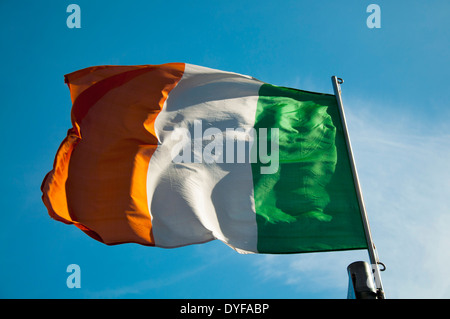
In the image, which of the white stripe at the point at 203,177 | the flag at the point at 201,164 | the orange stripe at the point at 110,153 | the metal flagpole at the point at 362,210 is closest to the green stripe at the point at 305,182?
the flag at the point at 201,164

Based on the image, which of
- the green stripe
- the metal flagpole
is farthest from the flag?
the metal flagpole

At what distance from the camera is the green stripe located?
28.0ft

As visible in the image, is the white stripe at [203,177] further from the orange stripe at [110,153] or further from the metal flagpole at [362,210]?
the metal flagpole at [362,210]

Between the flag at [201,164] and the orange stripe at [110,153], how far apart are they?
2cm

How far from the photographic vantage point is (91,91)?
10734 millimetres

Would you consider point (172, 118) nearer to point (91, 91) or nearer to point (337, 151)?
point (91, 91)

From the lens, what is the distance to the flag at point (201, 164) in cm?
886

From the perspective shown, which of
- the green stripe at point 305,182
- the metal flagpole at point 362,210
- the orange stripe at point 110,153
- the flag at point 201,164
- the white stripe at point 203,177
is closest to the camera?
the metal flagpole at point 362,210

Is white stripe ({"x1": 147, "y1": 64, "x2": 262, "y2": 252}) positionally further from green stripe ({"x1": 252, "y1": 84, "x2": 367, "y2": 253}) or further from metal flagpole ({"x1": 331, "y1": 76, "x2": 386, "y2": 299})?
metal flagpole ({"x1": 331, "y1": 76, "x2": 386, "y2": 299})

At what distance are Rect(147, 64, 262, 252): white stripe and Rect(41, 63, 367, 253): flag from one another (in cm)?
2

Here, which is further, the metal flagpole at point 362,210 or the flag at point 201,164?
the flag at point 201,164
